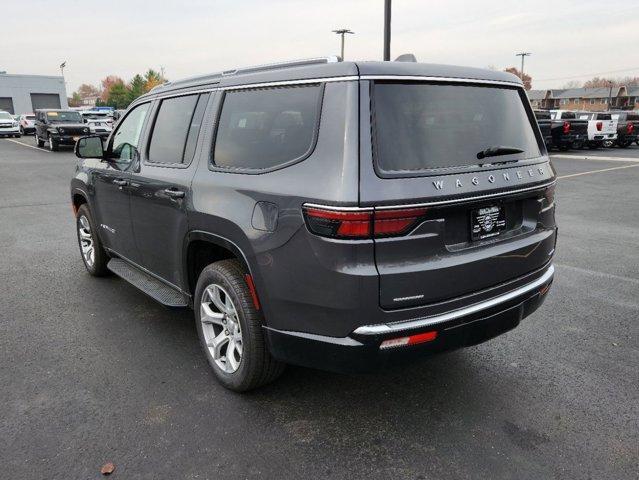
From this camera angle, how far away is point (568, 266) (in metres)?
5.80

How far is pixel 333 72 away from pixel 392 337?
51.8 inches

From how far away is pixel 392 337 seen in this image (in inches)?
95.9

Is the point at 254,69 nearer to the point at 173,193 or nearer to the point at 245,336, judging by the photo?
the point at 173,193

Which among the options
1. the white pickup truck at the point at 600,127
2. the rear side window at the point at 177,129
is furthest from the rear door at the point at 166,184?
the white pickup truck at the point at 600,127

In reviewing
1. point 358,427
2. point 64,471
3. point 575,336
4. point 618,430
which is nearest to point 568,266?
point 575,336

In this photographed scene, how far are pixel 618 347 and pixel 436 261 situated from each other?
2182mm

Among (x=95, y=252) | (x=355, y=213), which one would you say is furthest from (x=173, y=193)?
(x=95, y=252)

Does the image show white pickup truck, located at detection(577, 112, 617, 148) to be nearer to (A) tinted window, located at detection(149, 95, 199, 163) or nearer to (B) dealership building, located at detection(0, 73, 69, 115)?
(A) tinted window, located at detection(149, 95, 199, 163)

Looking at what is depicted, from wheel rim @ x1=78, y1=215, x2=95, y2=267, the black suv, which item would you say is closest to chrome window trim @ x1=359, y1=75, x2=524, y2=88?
the black suv

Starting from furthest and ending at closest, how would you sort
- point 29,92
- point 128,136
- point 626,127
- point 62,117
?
point 29,92, point 626,127, point 62,117, point 128,136

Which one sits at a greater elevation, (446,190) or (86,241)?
(446,190)

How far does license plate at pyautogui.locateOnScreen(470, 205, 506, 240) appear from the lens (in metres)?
2.68

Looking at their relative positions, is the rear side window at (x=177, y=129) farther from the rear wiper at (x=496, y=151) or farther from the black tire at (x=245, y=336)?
the rear wiper at (x=496, y=151)

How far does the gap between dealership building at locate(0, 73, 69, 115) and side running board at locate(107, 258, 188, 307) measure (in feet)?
250
